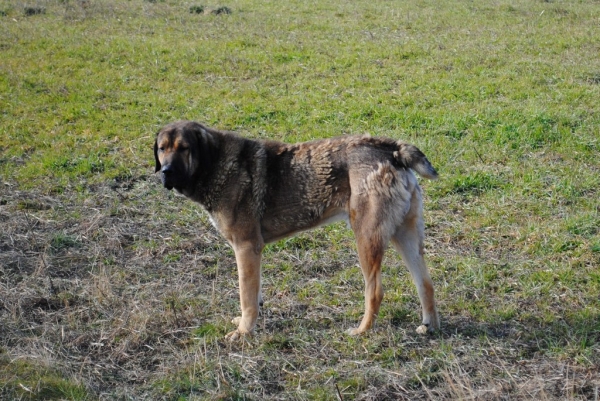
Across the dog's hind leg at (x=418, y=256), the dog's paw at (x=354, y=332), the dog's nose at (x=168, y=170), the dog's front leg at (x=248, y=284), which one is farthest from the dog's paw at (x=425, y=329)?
the dog's nose at (x=168, y=170)

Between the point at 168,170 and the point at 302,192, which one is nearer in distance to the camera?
the point at 168,170

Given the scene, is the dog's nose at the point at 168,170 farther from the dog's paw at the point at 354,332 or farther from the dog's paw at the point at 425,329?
the dog's paw at the point at 425,329

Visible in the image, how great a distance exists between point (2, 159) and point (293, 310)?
20.9ft

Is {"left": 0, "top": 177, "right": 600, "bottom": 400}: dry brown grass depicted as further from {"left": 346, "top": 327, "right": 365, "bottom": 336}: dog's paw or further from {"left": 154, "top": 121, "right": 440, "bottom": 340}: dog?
{"left": 154, "top": 121, "right": 440, "bottom": 340}: dog

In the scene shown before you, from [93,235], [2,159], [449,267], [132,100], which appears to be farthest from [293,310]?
[132,100]

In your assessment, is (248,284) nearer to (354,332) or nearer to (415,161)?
(354,332)

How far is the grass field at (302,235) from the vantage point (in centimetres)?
540

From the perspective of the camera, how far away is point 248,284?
20.2ft

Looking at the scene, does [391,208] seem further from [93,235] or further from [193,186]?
[93,235]

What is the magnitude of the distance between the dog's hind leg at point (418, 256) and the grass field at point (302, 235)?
17 centimetres

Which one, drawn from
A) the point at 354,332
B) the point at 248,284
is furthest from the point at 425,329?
the point at 248,284

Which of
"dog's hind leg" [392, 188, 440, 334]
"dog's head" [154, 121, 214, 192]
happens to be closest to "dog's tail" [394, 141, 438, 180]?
"dog's hind leg" [392, 188, 440, 334]

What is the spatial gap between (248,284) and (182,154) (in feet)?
4.32

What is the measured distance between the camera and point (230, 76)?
1422 cm
